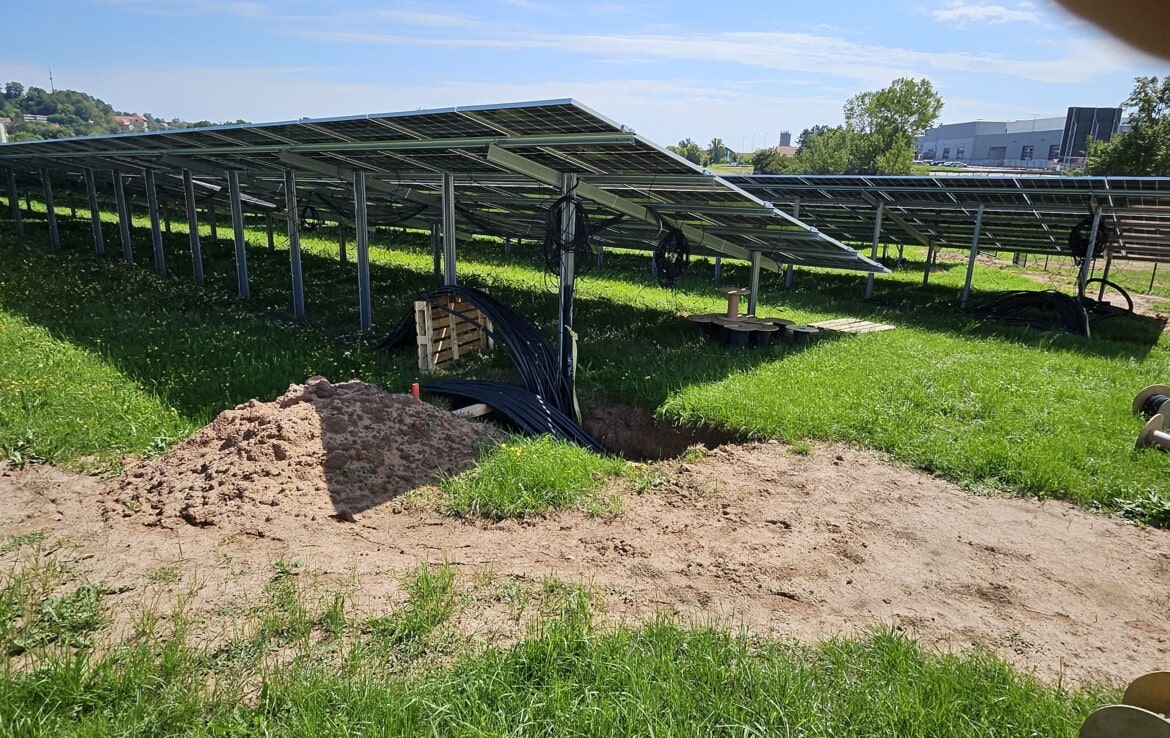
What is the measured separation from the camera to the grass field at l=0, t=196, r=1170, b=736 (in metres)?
3.29

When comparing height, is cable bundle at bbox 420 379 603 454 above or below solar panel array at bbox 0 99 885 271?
below

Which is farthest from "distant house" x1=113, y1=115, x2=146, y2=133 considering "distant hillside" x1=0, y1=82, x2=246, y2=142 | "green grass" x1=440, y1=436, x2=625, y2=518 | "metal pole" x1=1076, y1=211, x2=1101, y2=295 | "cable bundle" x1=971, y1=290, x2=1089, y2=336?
"green grass" x1=440, y1=436, x2=625, y2=518

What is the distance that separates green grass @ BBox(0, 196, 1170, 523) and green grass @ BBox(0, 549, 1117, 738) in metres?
2.07

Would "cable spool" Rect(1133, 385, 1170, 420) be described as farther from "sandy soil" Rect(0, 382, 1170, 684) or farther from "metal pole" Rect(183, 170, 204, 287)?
"metal pole" Rect(183, 170, 204, 287)

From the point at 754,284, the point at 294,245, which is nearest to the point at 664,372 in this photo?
the point at 754,284

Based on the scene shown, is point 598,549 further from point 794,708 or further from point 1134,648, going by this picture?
point 1134,648

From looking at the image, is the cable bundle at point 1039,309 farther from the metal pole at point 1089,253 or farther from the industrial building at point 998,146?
the industrial building at point 998,146

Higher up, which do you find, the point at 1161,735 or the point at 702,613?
the point at 1161,735

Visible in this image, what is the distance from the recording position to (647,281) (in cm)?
1986

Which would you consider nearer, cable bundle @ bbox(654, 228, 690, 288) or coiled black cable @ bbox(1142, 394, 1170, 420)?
coiled black cable @ bbox(1142, 394, 1170, 420)

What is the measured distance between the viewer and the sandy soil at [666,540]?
4.36 meters

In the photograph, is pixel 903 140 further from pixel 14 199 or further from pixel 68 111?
pixel 68 111

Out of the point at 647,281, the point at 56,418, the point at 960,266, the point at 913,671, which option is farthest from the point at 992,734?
the point at 960,266

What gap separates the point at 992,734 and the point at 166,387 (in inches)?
339
